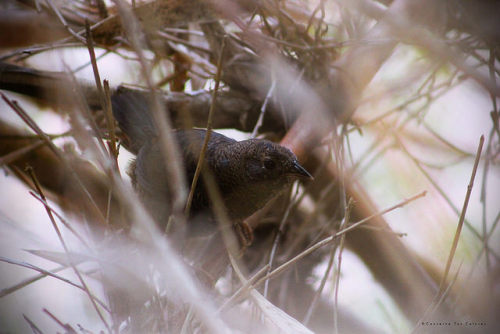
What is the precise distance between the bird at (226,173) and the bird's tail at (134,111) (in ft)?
0.30

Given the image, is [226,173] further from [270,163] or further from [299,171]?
[299,171]

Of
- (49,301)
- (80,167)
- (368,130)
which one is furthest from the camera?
(368,130)

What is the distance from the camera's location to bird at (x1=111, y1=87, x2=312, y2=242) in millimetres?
1428

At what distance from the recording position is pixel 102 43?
1.83 meters

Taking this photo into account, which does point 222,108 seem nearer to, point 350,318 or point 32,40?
point 32,40

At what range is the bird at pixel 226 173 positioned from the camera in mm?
1428

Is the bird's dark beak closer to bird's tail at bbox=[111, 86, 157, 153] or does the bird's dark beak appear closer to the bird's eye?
the bird's eye

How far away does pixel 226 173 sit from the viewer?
156 cm

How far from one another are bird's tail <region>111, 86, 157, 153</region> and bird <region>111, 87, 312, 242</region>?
0.09 meters

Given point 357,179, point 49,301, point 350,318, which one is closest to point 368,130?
point 357,179

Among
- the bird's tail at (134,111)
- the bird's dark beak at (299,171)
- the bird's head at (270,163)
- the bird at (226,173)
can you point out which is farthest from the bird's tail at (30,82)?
the bird's dark beak at (299,171)

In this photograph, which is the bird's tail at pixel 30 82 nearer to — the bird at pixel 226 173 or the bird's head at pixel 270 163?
the bird at pixel 226 173

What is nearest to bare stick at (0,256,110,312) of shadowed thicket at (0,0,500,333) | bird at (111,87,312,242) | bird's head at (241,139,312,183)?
shadowed thicket at (0,0,500,333)

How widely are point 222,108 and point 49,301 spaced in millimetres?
1095
